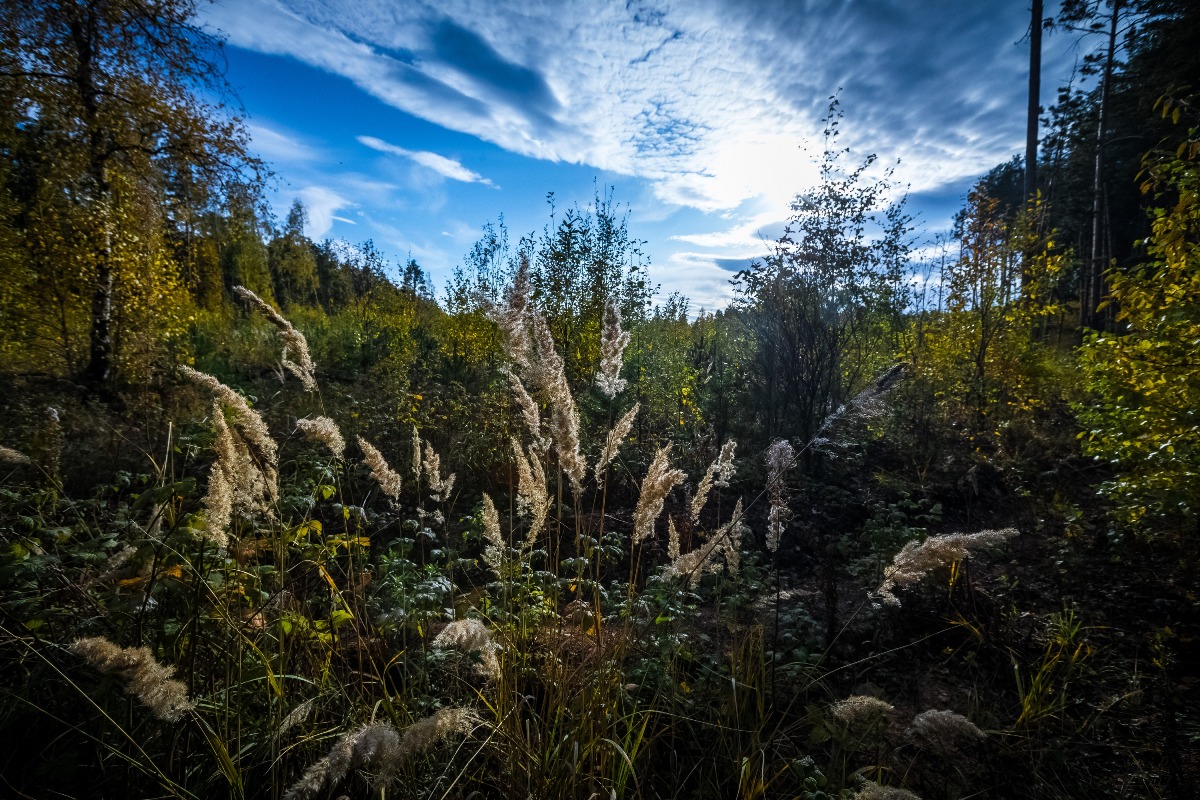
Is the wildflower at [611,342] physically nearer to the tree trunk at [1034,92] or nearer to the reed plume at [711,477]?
the reed plume at [711,477]

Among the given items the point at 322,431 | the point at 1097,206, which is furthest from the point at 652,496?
the point at 1097,206

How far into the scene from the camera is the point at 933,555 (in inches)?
64.7

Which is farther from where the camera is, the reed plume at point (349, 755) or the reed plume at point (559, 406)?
the reed plume at point (559, 406)

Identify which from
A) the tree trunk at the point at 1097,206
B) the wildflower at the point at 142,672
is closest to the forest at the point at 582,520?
the wildflower at the point at 142,672

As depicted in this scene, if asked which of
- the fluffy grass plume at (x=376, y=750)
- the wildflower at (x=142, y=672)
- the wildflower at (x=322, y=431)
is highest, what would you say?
the wildflower at (x=322, y=431)

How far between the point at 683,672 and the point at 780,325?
5.20 metres

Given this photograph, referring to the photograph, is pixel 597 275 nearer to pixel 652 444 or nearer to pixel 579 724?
pixel 652 444

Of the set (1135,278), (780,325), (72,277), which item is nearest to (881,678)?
(1135,278)

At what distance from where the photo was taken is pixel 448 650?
6.73 feet

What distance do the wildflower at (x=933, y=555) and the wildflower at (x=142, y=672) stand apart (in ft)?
6.55

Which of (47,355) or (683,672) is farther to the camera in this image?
(47,355)

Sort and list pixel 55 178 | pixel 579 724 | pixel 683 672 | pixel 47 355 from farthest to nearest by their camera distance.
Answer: pixel 47 355 → pixel 55 178 → pixel 683 672 → pixel 579 724

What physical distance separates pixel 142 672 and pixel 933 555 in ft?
7.49

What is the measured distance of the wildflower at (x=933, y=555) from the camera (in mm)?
1562
